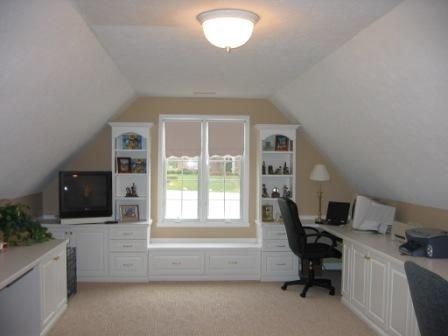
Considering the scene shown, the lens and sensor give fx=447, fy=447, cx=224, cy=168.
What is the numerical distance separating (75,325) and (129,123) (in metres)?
2.67

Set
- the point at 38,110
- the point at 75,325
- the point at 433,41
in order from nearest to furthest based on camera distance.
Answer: the point at 433,41 < the point at 38,110 < the point at 75,325

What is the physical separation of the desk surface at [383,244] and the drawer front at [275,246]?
54 cm

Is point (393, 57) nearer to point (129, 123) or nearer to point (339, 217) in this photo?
point (339, 217)

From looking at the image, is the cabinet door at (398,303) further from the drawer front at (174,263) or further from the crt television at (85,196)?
the crt television at (85,196)

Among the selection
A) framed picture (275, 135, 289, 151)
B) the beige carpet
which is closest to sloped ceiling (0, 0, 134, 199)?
the beige carpet

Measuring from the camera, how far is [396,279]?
3.79m

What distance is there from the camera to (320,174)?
6.06 meters

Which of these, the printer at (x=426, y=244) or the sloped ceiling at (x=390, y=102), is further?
the printer at (x=426, y=244)

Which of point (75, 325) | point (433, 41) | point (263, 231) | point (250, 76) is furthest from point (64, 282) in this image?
point (433, 41)

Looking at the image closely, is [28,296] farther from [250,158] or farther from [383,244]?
[250,158]

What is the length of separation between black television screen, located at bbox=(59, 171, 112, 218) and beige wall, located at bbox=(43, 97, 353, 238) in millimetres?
477

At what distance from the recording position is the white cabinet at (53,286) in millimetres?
3926

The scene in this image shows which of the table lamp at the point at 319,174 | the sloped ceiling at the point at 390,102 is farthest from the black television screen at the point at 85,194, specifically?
the table lamp at the point at 319,174

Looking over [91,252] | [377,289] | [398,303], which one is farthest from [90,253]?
[398,303]
